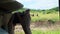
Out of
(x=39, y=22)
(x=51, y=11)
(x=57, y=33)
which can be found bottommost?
(x=57, y=33)

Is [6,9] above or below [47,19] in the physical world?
above

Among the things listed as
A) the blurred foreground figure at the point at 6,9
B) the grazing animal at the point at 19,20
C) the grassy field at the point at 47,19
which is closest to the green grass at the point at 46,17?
the grassy field at the point at 47,19

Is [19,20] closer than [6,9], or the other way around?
[6,9]

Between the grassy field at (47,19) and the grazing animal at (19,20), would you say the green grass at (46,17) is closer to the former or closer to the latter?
the grassy field at (47,19)

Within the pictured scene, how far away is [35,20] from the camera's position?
172 centimetres

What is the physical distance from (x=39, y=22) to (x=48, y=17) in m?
0.11

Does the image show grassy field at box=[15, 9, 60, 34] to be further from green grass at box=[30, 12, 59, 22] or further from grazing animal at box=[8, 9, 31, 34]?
grazing animal at box=[8, 9, 31, 34]

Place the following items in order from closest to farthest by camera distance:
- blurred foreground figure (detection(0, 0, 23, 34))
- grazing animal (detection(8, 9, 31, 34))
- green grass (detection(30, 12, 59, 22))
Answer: blurred foreground figure (detection(0, 0, 23, 34)), grazing animal (detection(8, 9, 31, 34)), green grass (detection(30, 12, 59, 22))

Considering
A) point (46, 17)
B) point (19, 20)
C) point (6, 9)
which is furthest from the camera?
Result: point (46, 17)

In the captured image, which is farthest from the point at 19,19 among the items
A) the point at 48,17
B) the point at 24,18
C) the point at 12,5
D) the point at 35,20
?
the point at 48,17

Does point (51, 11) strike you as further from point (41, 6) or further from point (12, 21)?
point (12, 21)

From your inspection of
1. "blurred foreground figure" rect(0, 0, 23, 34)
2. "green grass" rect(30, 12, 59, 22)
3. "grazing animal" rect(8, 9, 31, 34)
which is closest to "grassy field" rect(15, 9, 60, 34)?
"green grass" rect(30, 12, 59, 22)

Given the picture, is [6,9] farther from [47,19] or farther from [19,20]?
[47,19]

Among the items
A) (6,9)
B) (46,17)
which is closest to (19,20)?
(6,9)
